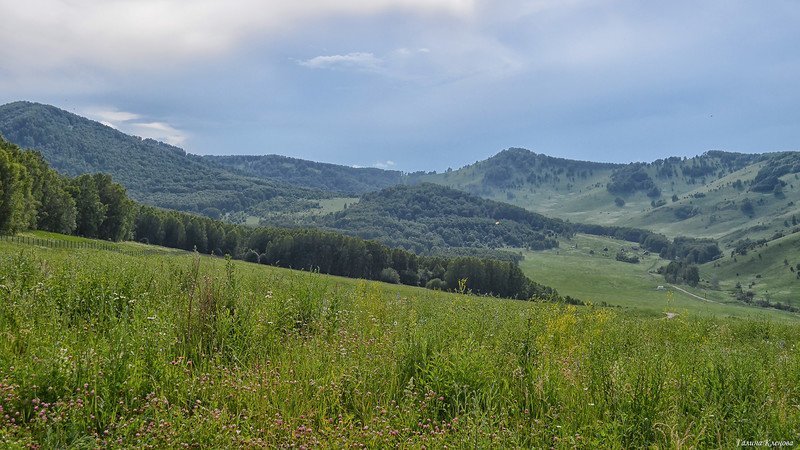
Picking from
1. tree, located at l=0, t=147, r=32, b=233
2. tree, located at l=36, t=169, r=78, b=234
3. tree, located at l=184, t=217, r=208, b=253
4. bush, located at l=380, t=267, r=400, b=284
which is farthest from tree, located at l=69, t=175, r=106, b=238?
bush, located at l=380, t=267, r=400, b=284

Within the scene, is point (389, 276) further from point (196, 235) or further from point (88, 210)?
point (88, 210)

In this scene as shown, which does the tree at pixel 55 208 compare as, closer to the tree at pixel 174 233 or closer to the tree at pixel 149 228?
the tree at pixel 149 228

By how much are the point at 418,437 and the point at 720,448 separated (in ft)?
12.1

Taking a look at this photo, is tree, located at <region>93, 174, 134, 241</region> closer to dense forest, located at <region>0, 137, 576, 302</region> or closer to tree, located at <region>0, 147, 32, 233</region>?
dense forest, located at <region>0, 137, 576, 302</region>

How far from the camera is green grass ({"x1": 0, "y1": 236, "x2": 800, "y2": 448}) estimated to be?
6531mm

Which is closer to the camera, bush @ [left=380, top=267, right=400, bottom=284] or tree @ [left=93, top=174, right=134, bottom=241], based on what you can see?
tree @ [left=93, top=174, right=134, bottom=241]

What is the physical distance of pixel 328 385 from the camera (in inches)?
313

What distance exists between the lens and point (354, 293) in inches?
587

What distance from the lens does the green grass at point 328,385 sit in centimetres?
653

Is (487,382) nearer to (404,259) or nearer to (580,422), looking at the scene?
(580,422)

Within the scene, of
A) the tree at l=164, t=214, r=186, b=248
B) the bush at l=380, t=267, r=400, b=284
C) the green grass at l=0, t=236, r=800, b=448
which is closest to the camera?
the green grass at l=0, t=236, r=800, b=448

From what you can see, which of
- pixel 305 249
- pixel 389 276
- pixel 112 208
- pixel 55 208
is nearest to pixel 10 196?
pixel 55 208

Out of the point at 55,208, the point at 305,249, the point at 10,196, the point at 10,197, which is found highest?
the point at 10,196

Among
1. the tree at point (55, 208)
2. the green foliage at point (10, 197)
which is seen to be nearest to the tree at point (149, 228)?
the tree at point (55, 208)
